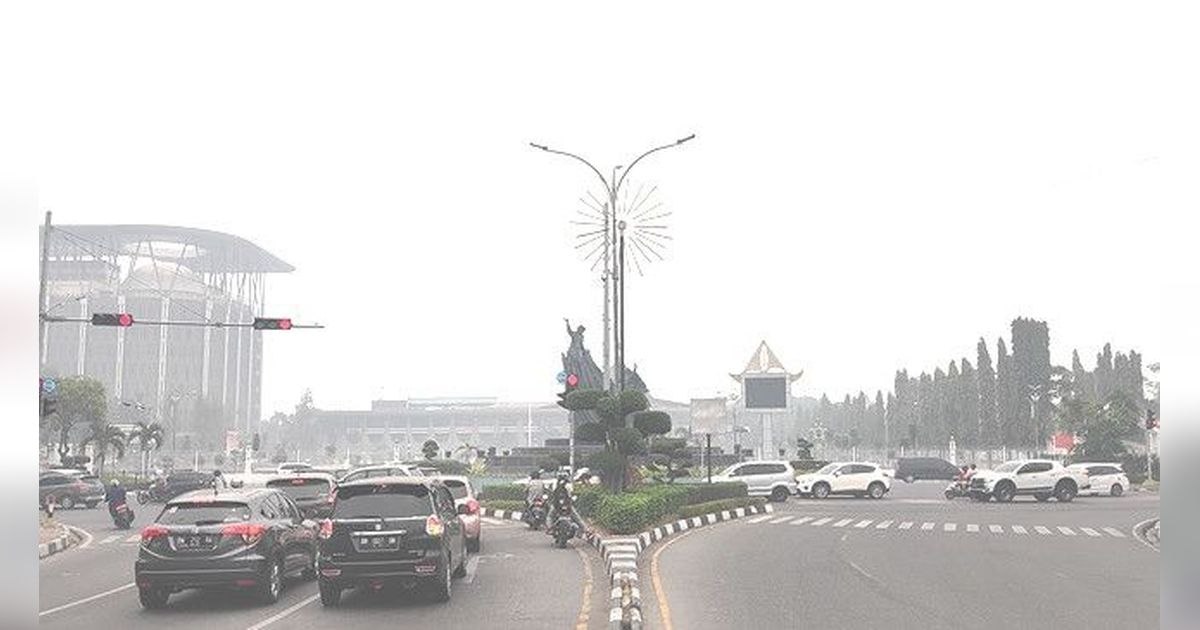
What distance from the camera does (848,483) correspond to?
46.5 meters

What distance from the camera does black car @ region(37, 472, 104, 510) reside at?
44.1m

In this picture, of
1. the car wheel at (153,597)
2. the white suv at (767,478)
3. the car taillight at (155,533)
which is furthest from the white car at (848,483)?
the car taillight at (155,533)

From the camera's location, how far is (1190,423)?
363 cm

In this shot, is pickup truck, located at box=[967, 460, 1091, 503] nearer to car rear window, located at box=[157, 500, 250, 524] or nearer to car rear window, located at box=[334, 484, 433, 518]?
car rear window, located at box=[334, 484, 433, 518]

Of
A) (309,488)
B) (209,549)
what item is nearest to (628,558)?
(209,549)

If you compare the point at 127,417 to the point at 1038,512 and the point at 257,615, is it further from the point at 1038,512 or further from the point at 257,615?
the point at 257,615

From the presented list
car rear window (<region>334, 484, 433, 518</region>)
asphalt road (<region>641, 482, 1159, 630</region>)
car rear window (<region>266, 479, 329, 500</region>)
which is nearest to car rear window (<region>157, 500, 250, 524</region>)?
car rear window (<region>334, 484, 433, 518</region>)

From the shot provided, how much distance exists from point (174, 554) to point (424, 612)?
3.37 m

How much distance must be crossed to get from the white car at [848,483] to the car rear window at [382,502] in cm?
3383

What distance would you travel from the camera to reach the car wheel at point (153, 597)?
47.4 feet

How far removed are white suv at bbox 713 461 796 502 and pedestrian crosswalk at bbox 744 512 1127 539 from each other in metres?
11.2

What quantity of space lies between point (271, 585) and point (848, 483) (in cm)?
3523

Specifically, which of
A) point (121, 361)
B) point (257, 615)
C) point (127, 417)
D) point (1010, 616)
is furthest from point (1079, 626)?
point (121, 361)

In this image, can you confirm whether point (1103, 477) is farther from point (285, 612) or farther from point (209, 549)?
point (209, 549)
